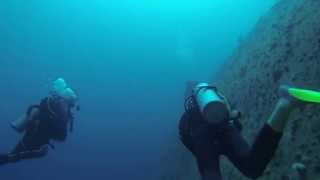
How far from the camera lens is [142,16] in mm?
100750

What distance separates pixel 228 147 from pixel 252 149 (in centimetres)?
26

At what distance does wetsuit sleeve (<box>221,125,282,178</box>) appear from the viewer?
3520mm

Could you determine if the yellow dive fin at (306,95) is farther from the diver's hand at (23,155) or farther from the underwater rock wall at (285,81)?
the diver's hand at (23,155)

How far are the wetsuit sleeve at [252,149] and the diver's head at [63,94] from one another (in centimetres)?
412

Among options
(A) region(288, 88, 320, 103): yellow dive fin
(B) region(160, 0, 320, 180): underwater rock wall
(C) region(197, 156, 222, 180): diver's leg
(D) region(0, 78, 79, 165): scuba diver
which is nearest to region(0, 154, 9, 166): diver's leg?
(D) region(0, 78, 79, 165): scuba diver

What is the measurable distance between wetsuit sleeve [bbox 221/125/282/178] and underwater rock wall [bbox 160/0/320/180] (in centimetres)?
107

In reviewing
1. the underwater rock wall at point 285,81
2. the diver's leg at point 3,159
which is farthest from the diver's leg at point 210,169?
the diver's leg at point 3,159

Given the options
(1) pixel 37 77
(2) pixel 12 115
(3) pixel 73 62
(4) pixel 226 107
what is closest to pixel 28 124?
(4) pixel 226 107

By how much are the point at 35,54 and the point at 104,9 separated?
2474 cm

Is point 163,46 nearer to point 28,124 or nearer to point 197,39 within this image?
point 197,39

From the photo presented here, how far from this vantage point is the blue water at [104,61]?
2048 inches

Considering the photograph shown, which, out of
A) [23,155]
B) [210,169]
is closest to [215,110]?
[210,169]

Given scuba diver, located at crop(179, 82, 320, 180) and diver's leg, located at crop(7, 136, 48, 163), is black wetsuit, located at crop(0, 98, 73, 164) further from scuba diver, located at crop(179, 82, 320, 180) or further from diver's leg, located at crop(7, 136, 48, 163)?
scuba diver, located at crop(179, 82, 320, 180)

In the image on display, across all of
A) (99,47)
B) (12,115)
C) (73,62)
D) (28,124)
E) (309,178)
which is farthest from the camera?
(99,47)
